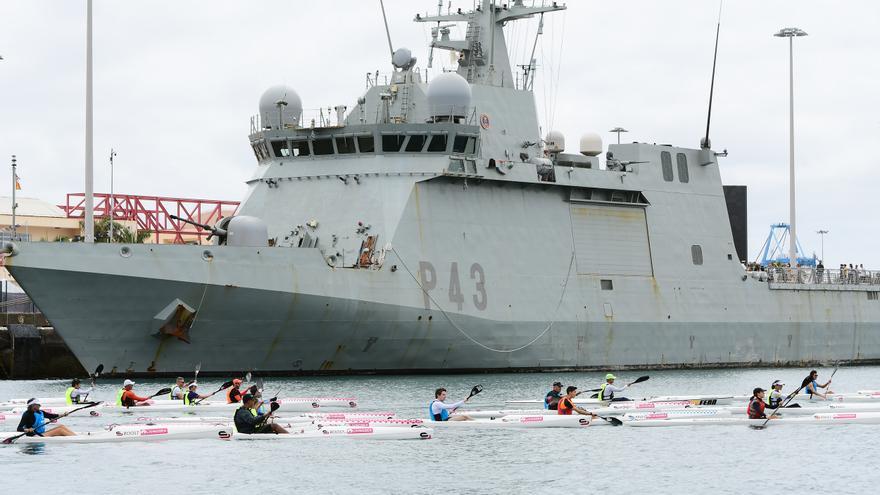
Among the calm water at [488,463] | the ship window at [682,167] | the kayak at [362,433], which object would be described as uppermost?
the ship window at [682,167]

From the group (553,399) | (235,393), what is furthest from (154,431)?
(553,399)

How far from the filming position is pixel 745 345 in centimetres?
5503

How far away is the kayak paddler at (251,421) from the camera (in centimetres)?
2906

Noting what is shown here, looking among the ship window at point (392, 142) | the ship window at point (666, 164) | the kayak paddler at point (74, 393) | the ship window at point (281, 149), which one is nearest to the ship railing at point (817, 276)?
the ship window at point (666, 164)

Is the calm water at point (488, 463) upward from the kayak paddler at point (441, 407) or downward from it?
downward

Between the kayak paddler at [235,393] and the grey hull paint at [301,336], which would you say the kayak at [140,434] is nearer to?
the kayak paddler at [235,393]

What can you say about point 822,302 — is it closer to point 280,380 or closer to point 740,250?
point 740,250

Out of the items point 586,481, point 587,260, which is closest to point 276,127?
point 587,260

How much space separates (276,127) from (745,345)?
2134cm

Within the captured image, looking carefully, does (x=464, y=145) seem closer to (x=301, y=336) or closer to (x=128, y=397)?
(x=301, y=336)

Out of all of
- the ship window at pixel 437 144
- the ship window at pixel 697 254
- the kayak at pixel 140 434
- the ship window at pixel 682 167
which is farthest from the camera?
the ship window at pixel 682 167

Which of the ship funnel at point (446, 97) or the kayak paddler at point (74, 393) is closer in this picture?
the kayak paddler at point (74, 393)

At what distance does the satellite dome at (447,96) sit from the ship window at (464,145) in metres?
0.81

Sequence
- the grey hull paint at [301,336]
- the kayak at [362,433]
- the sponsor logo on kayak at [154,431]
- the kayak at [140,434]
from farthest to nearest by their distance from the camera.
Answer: the grey hull paint at [301,336] → the kayak at [362,433] → the sponsor logo on kayak at [154,431] → the kayak at [140,434]
